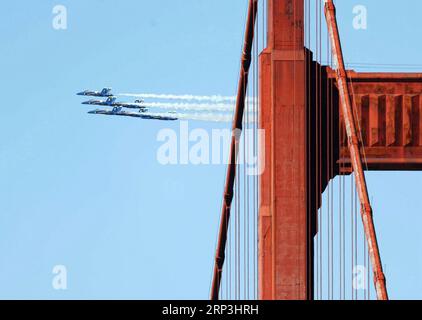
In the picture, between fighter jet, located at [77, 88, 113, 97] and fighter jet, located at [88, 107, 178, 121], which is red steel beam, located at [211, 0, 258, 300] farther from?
fighter jet, located at [77, 88, 113, 97]

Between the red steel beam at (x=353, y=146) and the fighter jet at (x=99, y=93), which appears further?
the fighter jet at (x=99, y=93)

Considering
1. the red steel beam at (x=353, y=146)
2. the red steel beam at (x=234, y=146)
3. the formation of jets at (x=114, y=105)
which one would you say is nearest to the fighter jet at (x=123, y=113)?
the formation of jets at (x=114, y=105)

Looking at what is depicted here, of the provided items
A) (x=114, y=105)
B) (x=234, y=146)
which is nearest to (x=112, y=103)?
(x=114, y=105)

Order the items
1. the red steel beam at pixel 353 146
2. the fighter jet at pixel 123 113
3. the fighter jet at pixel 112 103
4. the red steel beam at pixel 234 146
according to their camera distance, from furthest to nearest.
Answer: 1. the fighter jet at pixel 112 103
2. the fighter jet at pixel 123 113
3. the red steel beam at pixel 234 146
4. the red steel beam at pixel 353 146

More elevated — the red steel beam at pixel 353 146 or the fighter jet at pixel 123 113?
the fighter jet at pixel 123 113

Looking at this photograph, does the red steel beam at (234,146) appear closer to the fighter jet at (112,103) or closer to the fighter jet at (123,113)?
the fighter jet at (123,113)

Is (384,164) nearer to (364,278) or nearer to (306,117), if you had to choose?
(306,117)
